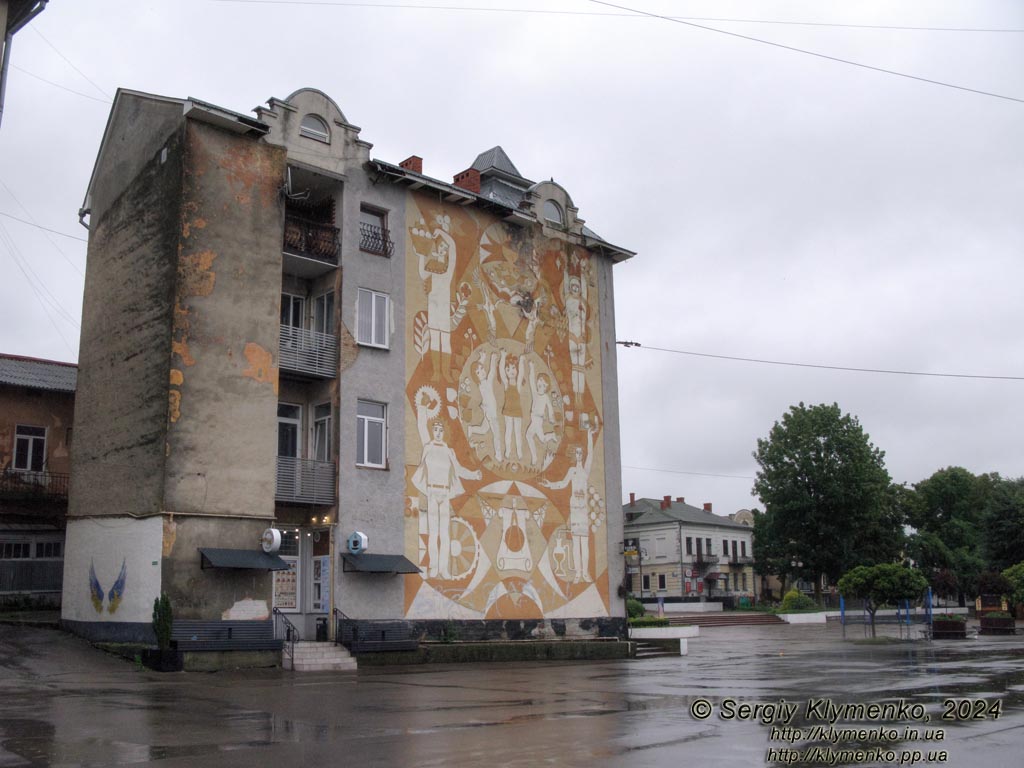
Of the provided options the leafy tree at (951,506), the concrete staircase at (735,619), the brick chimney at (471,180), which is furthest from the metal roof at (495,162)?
the leafy tree at (951,506)

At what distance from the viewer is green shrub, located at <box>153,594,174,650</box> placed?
21.4m

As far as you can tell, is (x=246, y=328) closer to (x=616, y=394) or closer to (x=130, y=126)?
(x=130, y=126)

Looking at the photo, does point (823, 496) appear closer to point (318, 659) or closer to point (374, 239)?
point (374, 239)

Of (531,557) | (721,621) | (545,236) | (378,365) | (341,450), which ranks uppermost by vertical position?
(545,236)

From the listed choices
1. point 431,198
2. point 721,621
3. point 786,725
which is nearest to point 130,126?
point 431,198

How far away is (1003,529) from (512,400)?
42029 millimetres

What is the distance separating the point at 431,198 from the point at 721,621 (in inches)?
1500

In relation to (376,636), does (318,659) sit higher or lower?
lower

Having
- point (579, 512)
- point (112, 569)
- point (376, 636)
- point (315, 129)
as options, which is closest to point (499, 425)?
point (579, 512)

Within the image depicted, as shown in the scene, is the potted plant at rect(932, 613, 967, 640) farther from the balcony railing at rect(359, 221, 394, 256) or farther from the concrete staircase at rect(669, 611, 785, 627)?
the balcony railing at rect(359, 221, 394, 256)

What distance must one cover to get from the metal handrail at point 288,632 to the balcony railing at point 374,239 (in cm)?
1040

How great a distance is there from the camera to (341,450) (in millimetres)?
25672

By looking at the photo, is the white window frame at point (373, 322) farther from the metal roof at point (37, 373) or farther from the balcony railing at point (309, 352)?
the metal roof at point (37, 373)

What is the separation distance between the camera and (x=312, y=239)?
1046 inches
